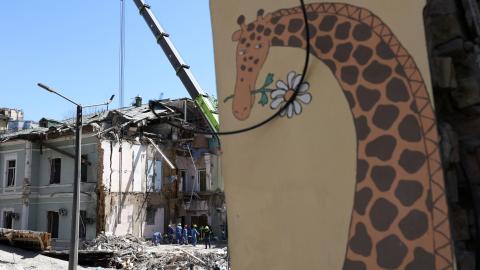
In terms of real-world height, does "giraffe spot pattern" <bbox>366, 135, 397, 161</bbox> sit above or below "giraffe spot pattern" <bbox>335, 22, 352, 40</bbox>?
below

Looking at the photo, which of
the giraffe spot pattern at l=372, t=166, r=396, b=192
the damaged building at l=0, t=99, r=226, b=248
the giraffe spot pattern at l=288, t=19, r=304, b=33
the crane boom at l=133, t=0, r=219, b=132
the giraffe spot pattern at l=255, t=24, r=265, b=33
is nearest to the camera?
the giraffe spot pattern at l=372, t=166, r=396, b=192

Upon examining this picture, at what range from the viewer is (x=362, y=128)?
3.58 meters

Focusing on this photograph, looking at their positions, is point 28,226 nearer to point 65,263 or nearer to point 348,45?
point 65,263

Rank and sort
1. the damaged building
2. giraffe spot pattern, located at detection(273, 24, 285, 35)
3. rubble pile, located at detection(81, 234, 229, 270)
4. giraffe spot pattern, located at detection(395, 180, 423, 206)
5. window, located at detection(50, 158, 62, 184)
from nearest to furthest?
1. giraffe spot pattern, located at detection(395, 180, 423, 206)
2. giraffe spot pattern, located at detection(273, 24, 285, 35)
3. rubble pile, located at detection(81, 234, 229, 270)
4. the damaged building
5. window, located at detection(50, 158, 62, 184)

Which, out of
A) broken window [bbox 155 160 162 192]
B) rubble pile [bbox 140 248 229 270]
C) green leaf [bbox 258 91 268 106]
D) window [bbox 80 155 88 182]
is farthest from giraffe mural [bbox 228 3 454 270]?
broken window [bbox 155 160 162 192]

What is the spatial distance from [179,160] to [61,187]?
7.77 m

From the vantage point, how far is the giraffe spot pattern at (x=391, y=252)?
10.8 feet

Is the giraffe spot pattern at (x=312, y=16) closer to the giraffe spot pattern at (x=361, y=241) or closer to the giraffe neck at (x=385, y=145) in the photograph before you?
the giraffe neck at (x=385, y=145)

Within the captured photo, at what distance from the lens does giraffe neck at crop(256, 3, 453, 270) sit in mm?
3236

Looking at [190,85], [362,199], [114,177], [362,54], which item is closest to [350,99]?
[362,54]

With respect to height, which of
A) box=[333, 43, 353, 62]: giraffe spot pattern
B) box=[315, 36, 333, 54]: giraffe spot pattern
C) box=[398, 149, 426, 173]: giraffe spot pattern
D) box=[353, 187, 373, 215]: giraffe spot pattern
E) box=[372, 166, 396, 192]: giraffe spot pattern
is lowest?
box=[353, 187, 373, 215]: giraffe spot pattern

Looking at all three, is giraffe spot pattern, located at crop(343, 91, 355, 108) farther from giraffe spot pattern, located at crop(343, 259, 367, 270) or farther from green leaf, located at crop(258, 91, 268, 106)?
giraffe spot pattern, located at crop(343, 259, 367, 270)

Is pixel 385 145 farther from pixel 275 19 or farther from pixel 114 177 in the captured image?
pixel 114 177

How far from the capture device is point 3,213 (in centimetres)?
3017
